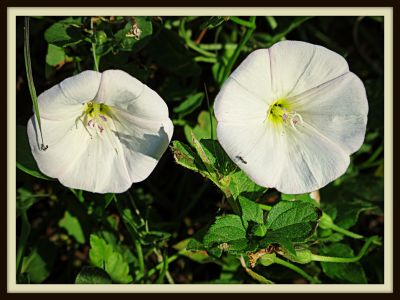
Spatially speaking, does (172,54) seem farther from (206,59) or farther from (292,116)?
(292,116)

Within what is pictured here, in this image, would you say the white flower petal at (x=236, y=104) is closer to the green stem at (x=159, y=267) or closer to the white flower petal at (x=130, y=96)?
the white flower petal at (x=130, y=96)

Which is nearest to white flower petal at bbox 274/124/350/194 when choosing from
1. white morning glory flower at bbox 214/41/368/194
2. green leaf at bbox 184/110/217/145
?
white morning glory flower at bbox 214/41/368/194

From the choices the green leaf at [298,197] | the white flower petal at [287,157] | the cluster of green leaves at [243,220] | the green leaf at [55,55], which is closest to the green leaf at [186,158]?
the cluster of green leaves at [243,220]

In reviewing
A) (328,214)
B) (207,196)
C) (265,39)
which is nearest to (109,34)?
(265,39)

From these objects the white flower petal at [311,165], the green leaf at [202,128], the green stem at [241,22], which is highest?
the green stem at [241,22]

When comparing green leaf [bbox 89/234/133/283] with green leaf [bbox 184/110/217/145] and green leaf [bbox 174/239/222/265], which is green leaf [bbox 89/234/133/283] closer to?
green leaf [bbox 174/239/222/265]

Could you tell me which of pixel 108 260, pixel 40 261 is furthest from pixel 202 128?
pixel 40 261
